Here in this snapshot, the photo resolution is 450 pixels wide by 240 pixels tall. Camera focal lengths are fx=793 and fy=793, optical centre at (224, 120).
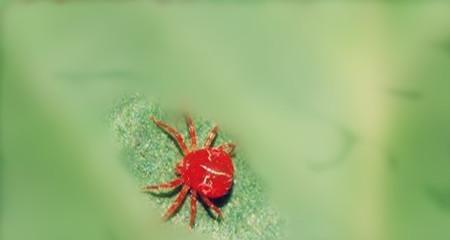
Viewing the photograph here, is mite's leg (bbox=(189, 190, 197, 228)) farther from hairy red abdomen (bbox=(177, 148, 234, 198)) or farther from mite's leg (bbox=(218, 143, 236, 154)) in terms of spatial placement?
mite's leg (bbox=(218, 143, 236, 154))

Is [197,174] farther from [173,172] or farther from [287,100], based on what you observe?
[287,100]

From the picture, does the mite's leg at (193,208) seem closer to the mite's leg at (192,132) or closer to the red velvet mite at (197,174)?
the red velvet mite at (197,174)

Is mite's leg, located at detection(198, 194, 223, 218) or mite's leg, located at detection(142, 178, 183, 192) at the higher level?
mite's leg, located at detection(142, 178, 183, 192)

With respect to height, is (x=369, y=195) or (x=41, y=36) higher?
(x=41, y=36)

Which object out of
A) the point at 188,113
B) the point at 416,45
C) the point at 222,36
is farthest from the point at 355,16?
the point at 188,113

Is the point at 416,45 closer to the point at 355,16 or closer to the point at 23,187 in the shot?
the point at 355,16

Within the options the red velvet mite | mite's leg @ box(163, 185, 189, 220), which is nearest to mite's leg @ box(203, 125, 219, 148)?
the red velvet mite

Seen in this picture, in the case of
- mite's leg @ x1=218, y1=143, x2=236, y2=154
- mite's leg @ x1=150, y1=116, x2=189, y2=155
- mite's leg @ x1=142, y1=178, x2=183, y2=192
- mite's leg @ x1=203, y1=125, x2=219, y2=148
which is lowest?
mite's leg @ x1=142, y1=178, x2=183, y2=192
